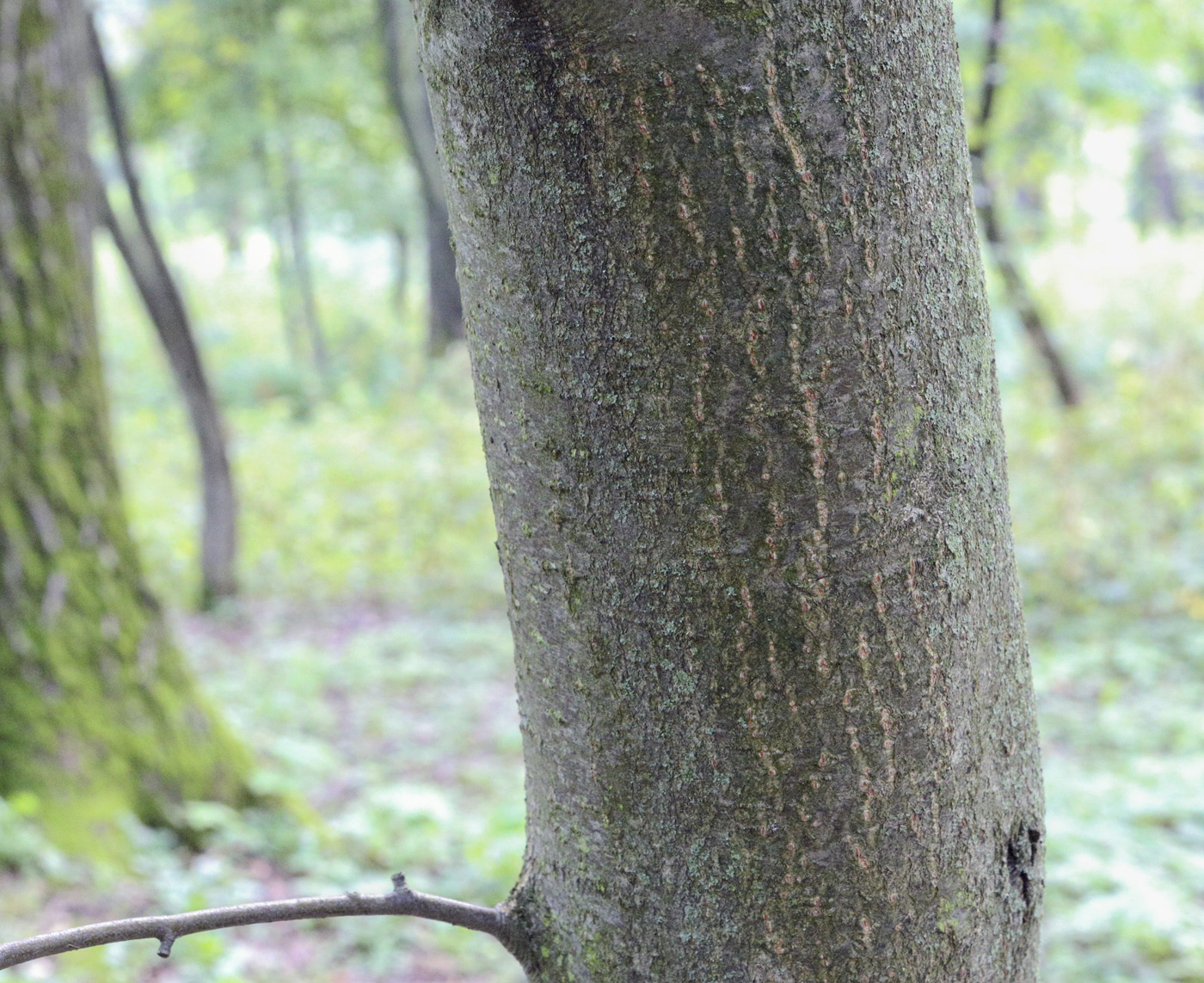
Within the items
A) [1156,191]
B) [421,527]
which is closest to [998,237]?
[421,527]

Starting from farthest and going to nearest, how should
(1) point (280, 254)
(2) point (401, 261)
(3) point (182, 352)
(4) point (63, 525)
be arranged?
1. (2) point (401, 261)
2. (1) point (280, 254)
3. (3) point (182, 352)
4. (4) point (63, 525)

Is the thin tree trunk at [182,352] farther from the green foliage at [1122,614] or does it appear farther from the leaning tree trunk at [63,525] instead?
the green foliage at [1122,614]

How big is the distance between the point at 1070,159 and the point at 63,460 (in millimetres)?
11351

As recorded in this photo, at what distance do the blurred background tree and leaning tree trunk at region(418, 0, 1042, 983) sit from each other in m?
2.15

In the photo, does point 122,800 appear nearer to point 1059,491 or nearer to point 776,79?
point 776,79

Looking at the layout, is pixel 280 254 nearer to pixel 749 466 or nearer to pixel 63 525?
pixel 63 525

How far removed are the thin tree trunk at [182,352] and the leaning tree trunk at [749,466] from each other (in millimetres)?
5585

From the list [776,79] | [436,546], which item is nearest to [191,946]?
[776,79]

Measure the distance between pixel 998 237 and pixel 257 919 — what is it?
703 cm

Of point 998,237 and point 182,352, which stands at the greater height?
point 998,237

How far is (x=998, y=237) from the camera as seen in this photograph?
6781 millimetres

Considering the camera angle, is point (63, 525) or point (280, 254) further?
point (280, 254)

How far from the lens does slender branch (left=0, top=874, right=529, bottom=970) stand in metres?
0.70

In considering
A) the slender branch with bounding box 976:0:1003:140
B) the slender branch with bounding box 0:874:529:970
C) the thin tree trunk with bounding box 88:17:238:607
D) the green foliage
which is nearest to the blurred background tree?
the green foliage
